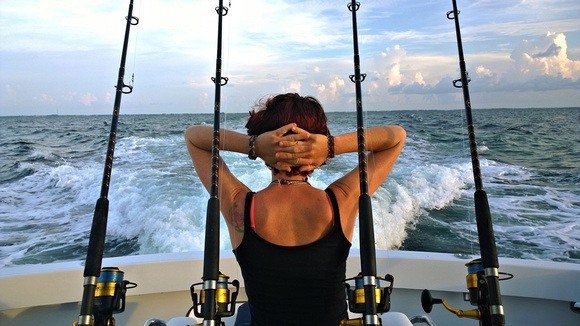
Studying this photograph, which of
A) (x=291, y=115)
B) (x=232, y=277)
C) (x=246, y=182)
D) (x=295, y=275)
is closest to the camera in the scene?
(x=295, y=275)

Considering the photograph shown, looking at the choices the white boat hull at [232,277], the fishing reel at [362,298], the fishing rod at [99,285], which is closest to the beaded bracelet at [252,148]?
the fishing reel at [362,298]

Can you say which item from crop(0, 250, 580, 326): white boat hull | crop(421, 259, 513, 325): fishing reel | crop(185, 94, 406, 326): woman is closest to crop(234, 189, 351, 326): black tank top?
crop(185, 94, 406, 326): woman

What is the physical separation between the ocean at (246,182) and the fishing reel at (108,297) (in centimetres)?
204

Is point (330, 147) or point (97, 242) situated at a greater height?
point (330, 147)

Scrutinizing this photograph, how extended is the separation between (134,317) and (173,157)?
645 centimetres

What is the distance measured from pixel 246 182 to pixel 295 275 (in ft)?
16.4

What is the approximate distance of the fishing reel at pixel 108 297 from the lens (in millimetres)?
1313

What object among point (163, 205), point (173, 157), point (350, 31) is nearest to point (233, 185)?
point (350, 31)

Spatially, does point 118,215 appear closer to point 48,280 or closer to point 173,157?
point 173,157

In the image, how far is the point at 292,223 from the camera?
3.82 feet

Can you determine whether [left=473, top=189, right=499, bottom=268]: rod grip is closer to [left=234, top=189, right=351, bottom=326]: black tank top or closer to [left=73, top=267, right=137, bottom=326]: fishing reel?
[left=234, top=189, right=351, bottom=326]: black tank top

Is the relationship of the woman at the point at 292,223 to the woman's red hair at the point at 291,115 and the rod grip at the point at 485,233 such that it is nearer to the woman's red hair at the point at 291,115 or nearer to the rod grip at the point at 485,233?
the woman's red hair at the point at 291,115

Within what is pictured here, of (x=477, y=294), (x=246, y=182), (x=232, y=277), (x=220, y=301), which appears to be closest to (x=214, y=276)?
(x=220, y=301)

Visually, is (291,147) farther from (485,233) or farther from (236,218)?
(485,233)
